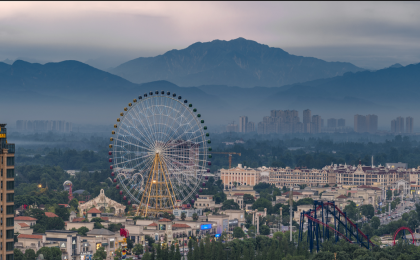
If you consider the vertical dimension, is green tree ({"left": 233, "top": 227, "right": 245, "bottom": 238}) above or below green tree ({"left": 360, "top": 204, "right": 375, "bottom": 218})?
below

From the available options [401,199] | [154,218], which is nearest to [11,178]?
[154,218]

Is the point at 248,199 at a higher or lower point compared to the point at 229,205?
higher

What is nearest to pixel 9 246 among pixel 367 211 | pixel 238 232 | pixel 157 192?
pixel 238 232

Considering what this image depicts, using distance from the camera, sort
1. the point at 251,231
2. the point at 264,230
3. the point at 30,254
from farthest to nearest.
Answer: the point at 264,230 < the point at 251,231 < the point at 30,254

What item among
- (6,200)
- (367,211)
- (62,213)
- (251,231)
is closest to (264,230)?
(251,231)

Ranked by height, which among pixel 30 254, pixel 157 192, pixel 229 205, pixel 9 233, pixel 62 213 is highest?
pixel 157 192

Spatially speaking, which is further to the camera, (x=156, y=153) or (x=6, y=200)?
(x=156, y=153)

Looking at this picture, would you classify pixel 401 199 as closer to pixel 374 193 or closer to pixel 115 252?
pixel 374 193

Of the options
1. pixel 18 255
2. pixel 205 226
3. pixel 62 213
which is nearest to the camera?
pixel 18 255

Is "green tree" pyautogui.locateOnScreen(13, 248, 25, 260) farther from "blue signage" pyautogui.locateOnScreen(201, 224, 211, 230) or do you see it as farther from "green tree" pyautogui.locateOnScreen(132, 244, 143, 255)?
"blue signage" pyautogui.locateOnScreen(201, 224, 211, 230)

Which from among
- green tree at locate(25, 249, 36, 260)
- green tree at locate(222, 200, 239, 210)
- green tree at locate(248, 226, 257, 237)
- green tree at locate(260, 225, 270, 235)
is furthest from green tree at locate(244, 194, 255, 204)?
green tree at locate(25, 249, 36, 260)

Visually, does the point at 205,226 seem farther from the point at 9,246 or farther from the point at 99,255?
the point at 9,246

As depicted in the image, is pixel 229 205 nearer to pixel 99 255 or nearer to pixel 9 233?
pixel 99 255
